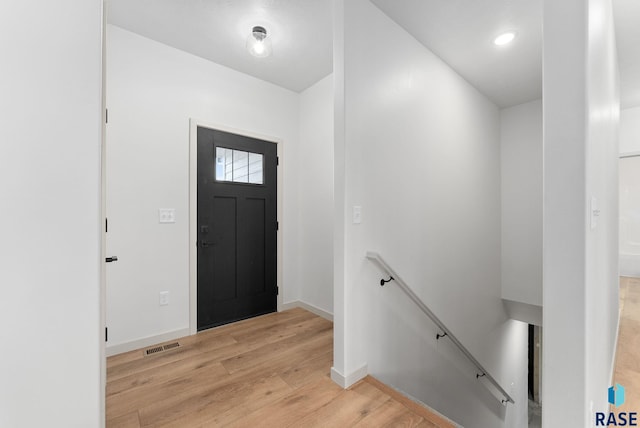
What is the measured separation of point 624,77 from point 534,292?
117 inches

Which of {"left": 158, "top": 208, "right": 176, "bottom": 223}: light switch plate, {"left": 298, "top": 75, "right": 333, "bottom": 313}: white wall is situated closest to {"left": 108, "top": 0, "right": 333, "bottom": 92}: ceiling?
{"left": 298, "top": 75, "right": 333, "bottom": 313}: white wall

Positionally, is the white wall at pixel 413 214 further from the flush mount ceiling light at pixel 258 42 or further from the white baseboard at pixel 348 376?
the flush mount ceiling light at pixel 258 42

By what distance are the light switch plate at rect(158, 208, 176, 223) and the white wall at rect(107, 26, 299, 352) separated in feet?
0.12

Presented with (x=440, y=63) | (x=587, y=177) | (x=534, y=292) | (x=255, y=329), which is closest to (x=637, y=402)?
(x=587, y=177)

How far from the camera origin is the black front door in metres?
2.77

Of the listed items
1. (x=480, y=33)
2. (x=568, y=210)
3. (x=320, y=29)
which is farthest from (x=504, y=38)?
(x=568, y=210)

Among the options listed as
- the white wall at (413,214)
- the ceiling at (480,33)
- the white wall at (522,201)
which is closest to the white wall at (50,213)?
the white wall at (413,214)

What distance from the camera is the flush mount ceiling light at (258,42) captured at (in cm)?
230

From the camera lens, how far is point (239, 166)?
9.91ft

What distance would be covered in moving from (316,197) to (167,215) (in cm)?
161

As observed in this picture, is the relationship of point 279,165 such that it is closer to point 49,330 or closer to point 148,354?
point 148,354

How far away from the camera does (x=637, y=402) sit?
5.57ft

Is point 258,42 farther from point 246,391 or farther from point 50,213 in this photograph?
point 246,391

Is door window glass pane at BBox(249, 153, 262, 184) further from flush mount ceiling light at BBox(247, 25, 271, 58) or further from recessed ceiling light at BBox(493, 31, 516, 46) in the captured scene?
recessed ceiling light at BBox(493, 31, 516, 46)
